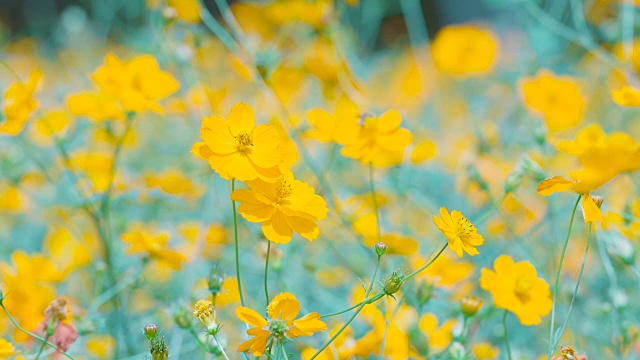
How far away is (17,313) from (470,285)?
76 centimetres

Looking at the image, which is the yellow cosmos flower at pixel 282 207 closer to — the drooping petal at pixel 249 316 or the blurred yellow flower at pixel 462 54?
the drooping petal at pixel 249 316

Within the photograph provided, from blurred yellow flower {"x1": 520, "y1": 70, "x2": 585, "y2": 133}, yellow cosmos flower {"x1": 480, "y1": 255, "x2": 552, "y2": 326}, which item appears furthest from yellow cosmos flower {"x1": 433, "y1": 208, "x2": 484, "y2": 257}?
blurred yellow flower {"x1": 520, "y1": 70, "x2": 585, "y2": 133}

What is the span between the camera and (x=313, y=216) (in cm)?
71

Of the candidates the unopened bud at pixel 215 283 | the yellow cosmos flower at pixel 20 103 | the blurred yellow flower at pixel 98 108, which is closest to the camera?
the unopened bud at pixel 215 283

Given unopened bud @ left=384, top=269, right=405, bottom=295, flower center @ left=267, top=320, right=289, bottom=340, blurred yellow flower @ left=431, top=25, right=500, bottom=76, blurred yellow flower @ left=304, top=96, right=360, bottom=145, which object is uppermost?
flower center @ left=267, top=320, right=289, bottom=340

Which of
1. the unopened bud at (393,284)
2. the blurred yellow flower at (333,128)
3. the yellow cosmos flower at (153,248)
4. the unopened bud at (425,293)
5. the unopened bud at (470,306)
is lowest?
the unopened bud at (425,293)

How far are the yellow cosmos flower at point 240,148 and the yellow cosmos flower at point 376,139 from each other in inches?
7.1

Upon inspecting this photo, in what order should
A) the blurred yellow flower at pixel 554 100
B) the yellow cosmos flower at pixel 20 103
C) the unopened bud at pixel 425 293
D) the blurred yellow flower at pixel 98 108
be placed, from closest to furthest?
the unopened bud at pixel 425 293 → the yellow cosmos flower at pixel 20 103 → the blurred yellow flower at pixel 98 108 → the blurred yellow flower at pixel 554 100


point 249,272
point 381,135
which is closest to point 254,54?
point 381,135

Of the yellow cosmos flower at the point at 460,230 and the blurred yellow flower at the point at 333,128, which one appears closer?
the yellow cosmos flower at the point at 460,230

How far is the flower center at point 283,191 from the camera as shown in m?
0.73

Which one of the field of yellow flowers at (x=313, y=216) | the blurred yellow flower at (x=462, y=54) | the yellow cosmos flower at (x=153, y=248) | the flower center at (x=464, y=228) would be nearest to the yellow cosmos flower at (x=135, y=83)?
the field of yellow flowers at (x=313, y=216)

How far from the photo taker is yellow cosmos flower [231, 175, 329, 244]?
707 millimetres

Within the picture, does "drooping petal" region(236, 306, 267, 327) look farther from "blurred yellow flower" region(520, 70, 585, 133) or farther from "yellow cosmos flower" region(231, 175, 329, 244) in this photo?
"blurred yellow flower" region(520, 70, 585, 133)
